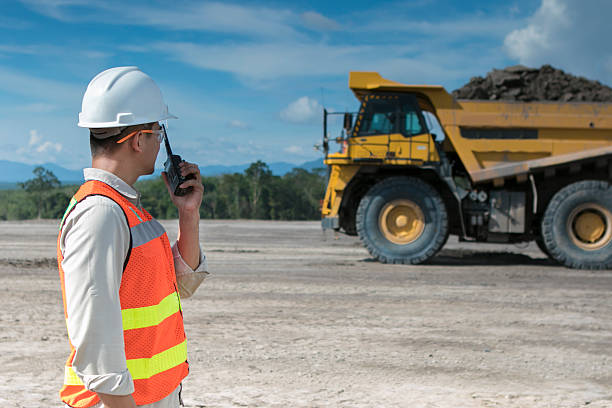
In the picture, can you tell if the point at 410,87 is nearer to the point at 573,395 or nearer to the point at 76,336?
the point at 573,395

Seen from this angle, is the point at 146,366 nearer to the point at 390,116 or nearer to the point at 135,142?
the point at 135,142

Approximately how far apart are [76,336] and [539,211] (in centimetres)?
1041

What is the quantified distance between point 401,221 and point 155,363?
360 inches

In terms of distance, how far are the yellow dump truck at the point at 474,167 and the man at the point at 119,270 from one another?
8.67 m

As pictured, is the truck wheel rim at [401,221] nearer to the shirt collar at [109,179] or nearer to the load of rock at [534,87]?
the load of rock at [534,87]

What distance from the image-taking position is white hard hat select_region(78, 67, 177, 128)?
179 centimetres

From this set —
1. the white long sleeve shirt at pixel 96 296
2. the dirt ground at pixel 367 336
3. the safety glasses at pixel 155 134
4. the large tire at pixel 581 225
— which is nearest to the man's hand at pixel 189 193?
the safety glasses at pixel 155 134

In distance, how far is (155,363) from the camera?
174 cm

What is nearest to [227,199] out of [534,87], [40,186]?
[40,186]

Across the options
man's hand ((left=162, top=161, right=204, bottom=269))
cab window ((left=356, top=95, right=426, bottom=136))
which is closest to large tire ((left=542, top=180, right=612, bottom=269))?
cab window ((left=356, top=95, right=426, bottom=136))

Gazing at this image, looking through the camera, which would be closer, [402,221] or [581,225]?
[581,225]

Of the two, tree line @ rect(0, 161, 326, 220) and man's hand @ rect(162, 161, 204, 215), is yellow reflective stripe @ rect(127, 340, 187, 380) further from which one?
tree line @ rect(0, 161, 326, 220)

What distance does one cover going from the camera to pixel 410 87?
33.5 feet

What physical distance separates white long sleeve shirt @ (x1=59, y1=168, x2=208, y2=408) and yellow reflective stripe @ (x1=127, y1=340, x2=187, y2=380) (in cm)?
13
